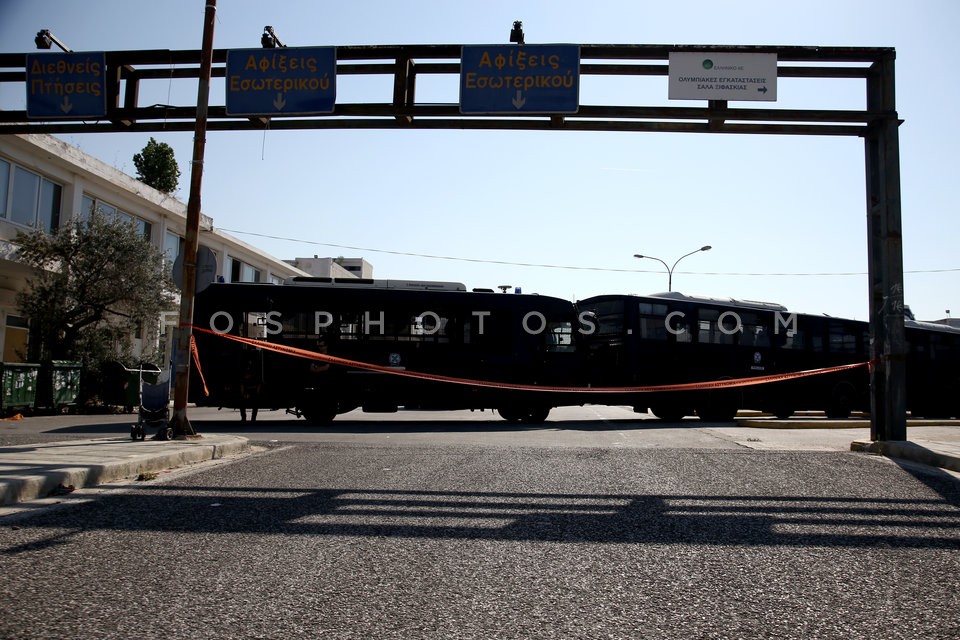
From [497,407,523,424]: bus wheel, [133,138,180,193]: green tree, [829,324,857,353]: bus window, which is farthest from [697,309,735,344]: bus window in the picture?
[133,138,180,193]: green tree

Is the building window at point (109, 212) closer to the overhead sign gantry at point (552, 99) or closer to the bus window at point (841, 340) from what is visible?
the overhead sign gantry at point (552, 99)

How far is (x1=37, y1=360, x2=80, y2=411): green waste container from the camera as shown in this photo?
18.4 meters

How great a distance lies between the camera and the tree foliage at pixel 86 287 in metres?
19.6

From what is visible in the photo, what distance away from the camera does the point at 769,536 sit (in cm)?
494

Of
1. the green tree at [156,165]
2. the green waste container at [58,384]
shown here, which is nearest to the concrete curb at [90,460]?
the green waste container at [58,384]

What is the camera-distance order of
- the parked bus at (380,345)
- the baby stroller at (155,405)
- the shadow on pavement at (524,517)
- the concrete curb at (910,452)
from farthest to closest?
the parked bus at (380,345) → the baby stroller at (155,405) → the concrete curb at (910,452) → the shadow on pavement at (524,517)

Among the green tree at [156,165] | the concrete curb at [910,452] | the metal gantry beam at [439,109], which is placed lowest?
the concrete curb at [910,452]

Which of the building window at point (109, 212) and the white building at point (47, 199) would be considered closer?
the white building at point (47, 199)

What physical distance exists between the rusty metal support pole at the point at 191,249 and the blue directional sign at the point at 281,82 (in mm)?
1148

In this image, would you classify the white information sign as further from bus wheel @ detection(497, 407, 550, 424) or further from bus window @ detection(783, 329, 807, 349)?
bus window @ detection(783, 329, 807, 349)

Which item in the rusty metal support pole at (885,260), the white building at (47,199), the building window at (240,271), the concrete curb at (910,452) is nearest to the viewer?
the concrete curb at (910,452)

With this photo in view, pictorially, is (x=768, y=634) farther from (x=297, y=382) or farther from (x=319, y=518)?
(x=297, y=382)

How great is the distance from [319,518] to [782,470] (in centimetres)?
531

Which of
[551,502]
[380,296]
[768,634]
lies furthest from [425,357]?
[768,634]
